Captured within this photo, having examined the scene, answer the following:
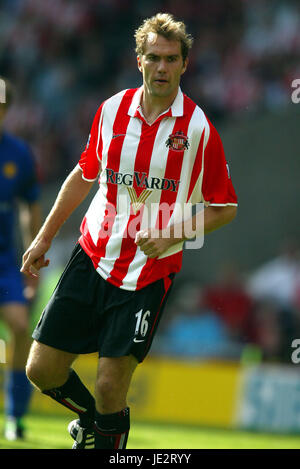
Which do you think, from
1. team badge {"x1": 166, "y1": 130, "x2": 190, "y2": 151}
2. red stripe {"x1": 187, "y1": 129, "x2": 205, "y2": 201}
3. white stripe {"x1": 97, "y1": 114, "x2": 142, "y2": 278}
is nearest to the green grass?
white stripe {"x1": 97, "y1": 114, "x2": 142, "y2": 278}

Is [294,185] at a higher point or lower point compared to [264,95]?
lower

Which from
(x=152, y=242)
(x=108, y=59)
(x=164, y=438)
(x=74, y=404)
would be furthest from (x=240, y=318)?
(x=152, y=242)

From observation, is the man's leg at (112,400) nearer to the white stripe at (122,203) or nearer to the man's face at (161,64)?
the white stripe at (122,203)

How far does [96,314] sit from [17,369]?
1.81 metres

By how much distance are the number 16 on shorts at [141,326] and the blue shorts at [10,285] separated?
187 centimetres

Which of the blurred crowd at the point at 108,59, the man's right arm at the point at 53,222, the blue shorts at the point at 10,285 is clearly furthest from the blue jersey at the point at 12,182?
the blurred crowd at the point at 108,59

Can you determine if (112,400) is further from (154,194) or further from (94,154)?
(94,154)

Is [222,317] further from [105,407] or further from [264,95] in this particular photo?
[105,407]

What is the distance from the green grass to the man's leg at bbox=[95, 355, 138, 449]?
109cm

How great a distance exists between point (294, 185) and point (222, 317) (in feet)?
7.65

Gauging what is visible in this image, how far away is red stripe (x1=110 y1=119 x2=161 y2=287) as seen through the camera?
13.7 ft

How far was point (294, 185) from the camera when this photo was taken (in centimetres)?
1118

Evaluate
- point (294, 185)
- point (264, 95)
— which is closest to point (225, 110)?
point (264, 95)
